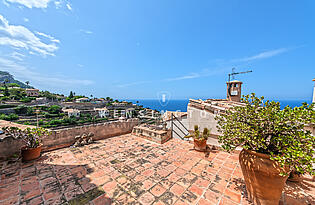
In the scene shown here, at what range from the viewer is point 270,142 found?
2012 mm

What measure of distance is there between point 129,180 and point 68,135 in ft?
12.3

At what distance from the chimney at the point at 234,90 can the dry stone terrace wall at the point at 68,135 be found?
1040 centimetres

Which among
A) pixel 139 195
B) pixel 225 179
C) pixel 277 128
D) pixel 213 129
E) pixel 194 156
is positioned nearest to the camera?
pixel 277 128

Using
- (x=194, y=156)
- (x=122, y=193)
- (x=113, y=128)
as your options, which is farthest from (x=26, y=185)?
(x=194, y=156)

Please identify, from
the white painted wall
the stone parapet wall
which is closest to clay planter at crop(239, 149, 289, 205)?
the white painted wall

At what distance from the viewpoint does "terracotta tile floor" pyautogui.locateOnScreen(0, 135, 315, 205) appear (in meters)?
2.34

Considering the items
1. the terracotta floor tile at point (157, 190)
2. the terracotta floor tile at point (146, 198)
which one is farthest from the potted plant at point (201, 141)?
the terracotta floor tile at point (146, 198)

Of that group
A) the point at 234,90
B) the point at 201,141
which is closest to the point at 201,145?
the point at 201,141

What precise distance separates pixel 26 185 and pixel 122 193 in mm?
2227

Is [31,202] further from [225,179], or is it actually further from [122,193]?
[225,179]

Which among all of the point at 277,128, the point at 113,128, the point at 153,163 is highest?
the point at 277,128

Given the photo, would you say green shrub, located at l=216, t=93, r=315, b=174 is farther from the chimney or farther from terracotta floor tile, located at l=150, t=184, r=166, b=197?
the chimney

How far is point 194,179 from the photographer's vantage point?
2.93 metres

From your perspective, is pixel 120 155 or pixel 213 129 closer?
pixel 120 155
